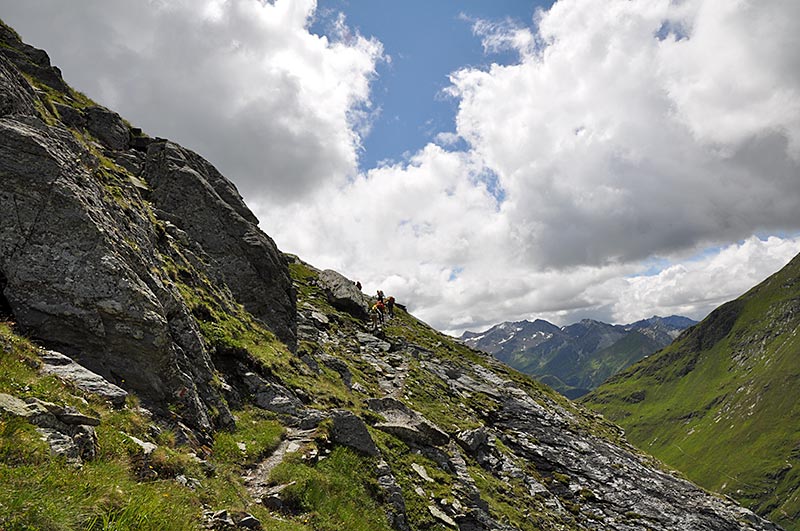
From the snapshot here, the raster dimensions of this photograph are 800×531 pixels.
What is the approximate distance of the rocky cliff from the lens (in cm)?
1027

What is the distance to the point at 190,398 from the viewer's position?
54.9 feet

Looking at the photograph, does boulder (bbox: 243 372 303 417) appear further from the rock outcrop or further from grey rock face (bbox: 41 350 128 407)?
grey rock face (bbox: 41 350 128 407)

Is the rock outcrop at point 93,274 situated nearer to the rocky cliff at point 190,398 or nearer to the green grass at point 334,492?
the rocky cliff at point 190,398

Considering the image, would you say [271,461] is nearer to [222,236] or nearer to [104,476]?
[104,476]

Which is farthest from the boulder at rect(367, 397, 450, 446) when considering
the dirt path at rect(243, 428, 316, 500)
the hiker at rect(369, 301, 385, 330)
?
the hiker at rect(369, 301, 385, 330)

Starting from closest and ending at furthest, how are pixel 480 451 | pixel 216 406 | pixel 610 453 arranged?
1. pixel 216 406
2. pixel 480 451
3. pixel 610 453

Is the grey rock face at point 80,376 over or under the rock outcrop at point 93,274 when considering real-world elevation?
under

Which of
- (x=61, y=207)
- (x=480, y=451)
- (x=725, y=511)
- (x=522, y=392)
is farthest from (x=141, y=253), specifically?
(x=725, y=511)

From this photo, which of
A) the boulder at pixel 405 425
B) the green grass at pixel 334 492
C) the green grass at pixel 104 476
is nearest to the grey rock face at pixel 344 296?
the boulder at pixel 405 425

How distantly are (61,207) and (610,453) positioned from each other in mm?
52487

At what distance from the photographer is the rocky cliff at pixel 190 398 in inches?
404

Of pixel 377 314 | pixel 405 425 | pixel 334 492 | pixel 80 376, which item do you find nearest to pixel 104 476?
pixel 80 376

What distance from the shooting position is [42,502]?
22.0 ft

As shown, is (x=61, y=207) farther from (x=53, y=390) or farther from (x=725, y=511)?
(x=725, y=511)
